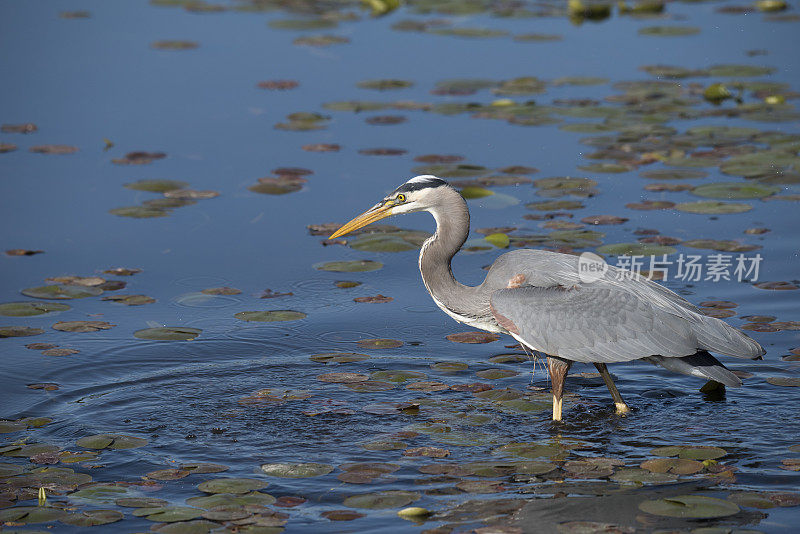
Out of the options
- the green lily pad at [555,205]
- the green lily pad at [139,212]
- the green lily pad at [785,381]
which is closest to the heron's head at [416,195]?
the green lily pad at [785,381]

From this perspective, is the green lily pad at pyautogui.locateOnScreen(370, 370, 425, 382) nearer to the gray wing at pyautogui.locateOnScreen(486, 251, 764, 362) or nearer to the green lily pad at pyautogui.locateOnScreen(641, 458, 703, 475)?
the gray wing at pyautogui.locateOnScreen(486, 251, 764, 362)

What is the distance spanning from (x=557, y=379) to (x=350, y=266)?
2743 mm

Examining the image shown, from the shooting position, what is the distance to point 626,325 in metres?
7.21

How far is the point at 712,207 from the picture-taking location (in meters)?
10.5

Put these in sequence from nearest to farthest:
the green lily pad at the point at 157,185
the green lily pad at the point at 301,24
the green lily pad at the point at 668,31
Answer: the green lily pad at the point at 157,185 < the green lily pad at the point at 668,31 < the green lily pad at the point at 301,24

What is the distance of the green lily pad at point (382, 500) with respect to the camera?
5.97 m

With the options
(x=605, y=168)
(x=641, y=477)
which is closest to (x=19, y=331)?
(x=641, y=477)

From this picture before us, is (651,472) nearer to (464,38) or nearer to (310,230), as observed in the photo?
(310,230)

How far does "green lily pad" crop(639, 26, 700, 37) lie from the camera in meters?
16.7

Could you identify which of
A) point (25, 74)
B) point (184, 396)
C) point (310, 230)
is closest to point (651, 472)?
point (184, 396)

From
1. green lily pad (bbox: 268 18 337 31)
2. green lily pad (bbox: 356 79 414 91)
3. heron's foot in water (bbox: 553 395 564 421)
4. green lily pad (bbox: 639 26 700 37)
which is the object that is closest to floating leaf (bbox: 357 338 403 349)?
heron's foot in water (bbox: 553 395 564 421)

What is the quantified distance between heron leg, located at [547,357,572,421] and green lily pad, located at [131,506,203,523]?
246 centimetres

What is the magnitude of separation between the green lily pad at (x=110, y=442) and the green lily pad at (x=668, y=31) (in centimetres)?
1211

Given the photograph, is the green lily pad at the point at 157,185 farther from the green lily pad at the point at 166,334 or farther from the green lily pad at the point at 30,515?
the green lily pad at the point at 30,515
